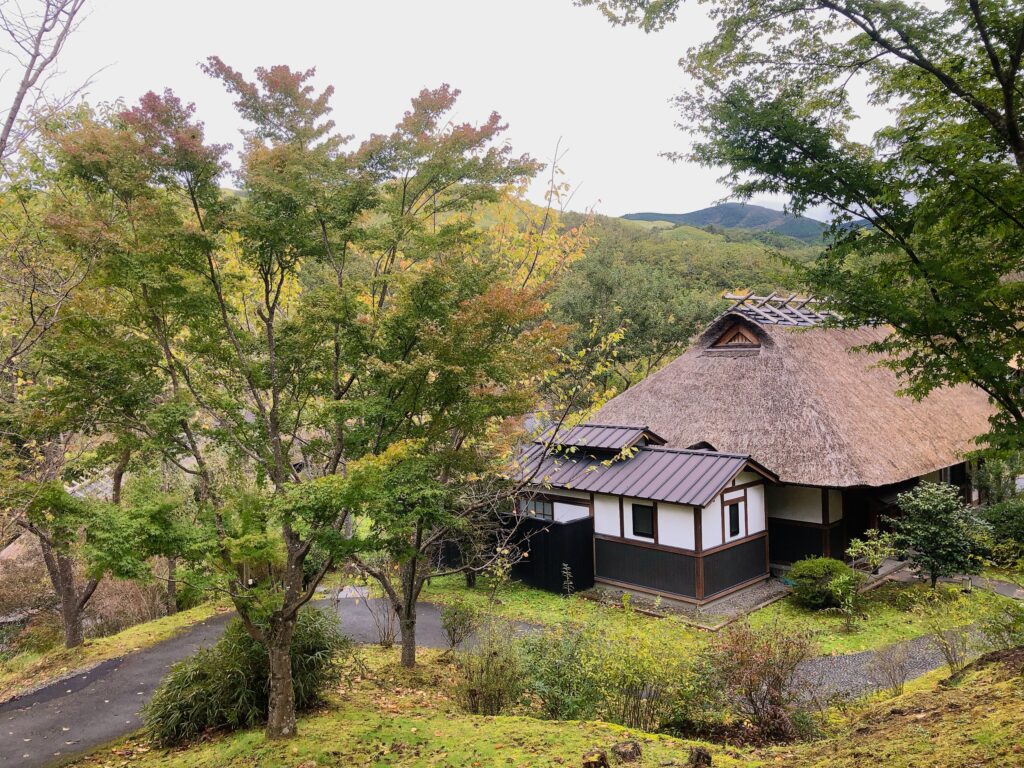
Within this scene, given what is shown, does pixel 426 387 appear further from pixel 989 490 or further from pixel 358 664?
pixel 989 490

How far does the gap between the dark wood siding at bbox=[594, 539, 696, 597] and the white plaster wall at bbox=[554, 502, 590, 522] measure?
2.26 feet

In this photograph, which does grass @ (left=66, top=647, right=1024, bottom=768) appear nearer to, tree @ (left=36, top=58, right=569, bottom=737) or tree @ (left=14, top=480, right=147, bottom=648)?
tree @ (left=36, top=58, right=569, bottom=737)

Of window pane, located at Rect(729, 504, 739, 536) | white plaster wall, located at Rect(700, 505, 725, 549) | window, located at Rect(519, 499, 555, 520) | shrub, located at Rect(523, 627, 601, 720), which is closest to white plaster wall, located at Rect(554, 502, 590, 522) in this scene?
window, located at Rect(519, 499, 555, 520)

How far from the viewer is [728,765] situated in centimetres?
434

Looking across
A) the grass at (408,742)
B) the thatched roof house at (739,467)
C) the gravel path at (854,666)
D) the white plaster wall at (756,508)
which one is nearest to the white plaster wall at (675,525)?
the thatched roof house at (739,467)

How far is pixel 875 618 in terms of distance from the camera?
35.8 feet

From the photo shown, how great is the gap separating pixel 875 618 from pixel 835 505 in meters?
3.17

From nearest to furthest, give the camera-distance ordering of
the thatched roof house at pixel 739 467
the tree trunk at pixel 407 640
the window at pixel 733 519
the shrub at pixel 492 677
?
the shrub at pixel 492 677 < the tree trunk at pixel 407 640 < the thatched roof house at pixel 739 467 < the window at pixel 733 519

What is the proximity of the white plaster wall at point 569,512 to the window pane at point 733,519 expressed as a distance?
9.59 ft

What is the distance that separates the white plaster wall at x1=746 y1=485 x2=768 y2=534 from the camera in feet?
43.0

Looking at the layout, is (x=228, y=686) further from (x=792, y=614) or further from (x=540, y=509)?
(x=792, y=614)

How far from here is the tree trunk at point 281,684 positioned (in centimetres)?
623

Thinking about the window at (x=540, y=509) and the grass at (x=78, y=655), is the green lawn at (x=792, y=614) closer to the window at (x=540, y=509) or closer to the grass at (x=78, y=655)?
the window at (x=540, y=509)

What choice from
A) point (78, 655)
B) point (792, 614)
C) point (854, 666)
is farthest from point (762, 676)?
point (78, 655)
